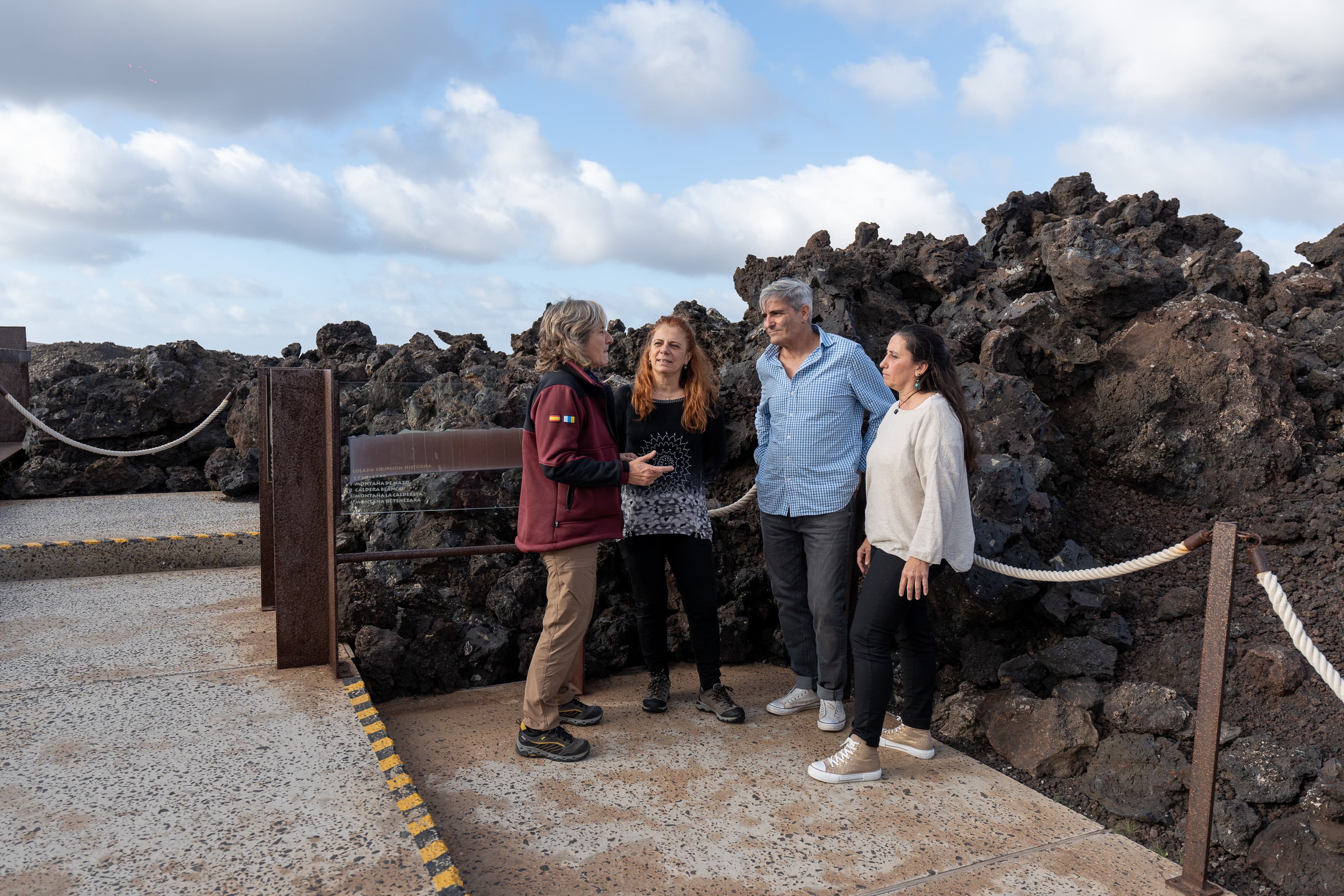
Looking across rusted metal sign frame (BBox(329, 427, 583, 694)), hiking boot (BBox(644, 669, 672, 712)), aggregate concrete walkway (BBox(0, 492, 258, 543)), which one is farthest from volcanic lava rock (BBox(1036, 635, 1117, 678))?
aggregate concrete walkway (BBox(0, 492, 258, 543))

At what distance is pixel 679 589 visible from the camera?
4.10m

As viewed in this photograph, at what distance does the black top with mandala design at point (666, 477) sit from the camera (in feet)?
13.0

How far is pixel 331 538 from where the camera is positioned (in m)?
4.29

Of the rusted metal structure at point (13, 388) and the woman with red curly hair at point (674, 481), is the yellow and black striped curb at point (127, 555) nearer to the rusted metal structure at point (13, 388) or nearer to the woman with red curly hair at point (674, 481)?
the woman with red curly hair at point (674, 481)

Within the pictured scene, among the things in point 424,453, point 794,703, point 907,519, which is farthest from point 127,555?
point 907,519

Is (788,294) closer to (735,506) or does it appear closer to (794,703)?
(735,506)

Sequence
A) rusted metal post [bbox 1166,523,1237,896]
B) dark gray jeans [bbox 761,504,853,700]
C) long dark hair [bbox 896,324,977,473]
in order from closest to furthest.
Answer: rusted metal post [bbox 1166,523,1237,896]
long dark hair [bbox 896,324,977,473]
dark gray jeans [bbox 761,504,853,700]

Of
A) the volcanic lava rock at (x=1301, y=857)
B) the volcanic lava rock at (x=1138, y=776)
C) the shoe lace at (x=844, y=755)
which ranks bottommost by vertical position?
the volcanic lava rock at (x=1301, y=857)

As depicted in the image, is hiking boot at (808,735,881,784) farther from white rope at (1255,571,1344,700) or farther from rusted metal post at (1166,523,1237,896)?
white rope at (1255,571,1344,700)

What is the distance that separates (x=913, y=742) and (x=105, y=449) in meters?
9.73

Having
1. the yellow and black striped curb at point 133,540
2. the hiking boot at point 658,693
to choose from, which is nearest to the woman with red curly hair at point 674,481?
the hiking boot at point 658,693

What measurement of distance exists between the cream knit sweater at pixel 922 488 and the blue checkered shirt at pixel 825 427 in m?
0.32

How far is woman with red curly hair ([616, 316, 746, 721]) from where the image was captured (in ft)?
13.0

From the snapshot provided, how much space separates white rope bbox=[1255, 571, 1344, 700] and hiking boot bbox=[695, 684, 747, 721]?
7.17 feet
